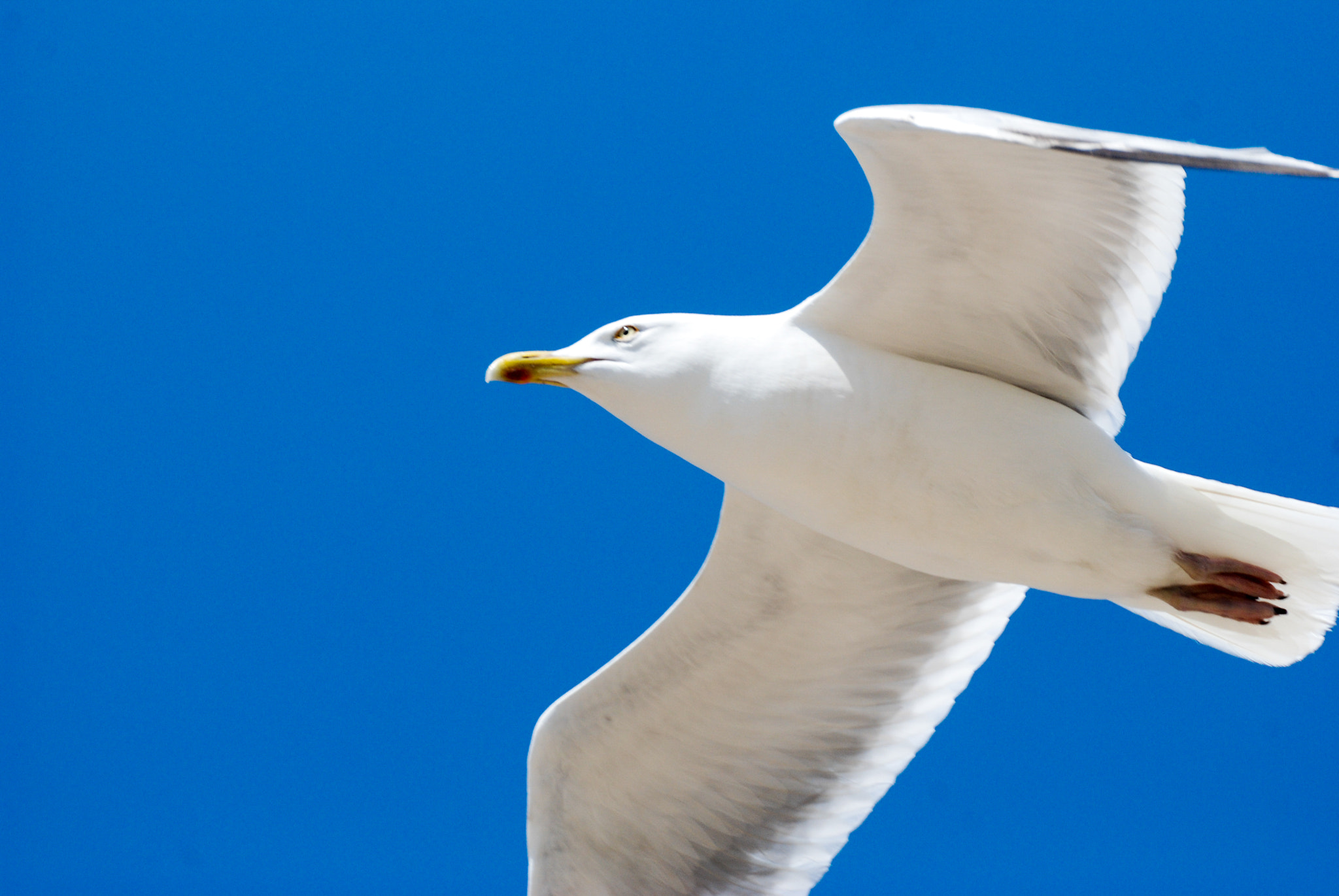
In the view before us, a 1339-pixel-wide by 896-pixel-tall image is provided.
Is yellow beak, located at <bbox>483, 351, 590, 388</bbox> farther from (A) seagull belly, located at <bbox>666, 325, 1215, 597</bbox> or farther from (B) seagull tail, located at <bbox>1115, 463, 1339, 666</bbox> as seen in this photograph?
(B) seagull tail, located at <bbox>1115, 463, 1339, 666</bbox>

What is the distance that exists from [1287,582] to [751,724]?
1212 millimetres

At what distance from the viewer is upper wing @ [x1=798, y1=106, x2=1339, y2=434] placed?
2221 mm

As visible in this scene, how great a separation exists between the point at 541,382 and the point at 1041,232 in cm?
94

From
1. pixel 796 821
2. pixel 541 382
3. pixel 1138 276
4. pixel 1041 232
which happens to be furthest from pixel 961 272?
pixel 796 821

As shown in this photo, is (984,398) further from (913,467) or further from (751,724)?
(751,724)

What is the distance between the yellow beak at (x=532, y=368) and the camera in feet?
7.81

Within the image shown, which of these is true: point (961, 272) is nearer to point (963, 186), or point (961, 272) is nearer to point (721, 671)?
point (963, 186)

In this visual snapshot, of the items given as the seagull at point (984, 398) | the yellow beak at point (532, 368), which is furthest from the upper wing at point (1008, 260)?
the yellow beak at point (532, 368)

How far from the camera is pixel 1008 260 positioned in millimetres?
2412

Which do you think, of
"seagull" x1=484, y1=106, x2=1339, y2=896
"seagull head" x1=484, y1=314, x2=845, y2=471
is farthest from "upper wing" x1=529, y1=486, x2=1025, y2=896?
"seagull head" x1=484, y1=314, x2=845, y2=471

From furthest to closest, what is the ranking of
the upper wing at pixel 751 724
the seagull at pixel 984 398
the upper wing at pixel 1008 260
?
the upper wing at pixel 751 724
the seagull at pixel 984 398
the upper wing at pixel 1008 260

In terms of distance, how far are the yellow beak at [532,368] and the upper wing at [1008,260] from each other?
45 centimetres

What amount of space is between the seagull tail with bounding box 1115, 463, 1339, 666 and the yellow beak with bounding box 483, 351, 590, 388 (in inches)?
42.2

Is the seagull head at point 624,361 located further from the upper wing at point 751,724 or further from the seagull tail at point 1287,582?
the seagull tail at point 1287,582
